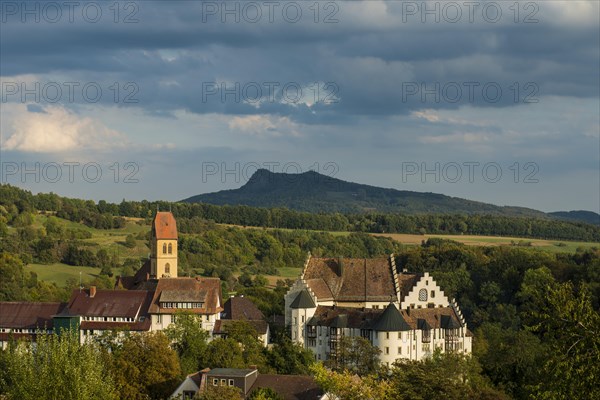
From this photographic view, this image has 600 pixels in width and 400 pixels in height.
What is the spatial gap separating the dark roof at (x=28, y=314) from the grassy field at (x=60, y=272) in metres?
48.1

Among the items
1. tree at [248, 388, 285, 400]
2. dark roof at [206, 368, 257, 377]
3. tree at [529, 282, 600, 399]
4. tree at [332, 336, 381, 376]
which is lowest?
tree at [248, 388, 285, 400]

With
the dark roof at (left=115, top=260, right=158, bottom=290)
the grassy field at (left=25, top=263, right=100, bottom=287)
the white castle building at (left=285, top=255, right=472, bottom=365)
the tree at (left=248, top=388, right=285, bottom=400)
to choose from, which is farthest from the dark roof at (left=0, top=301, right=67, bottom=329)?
the grassy field at (left=25, top=263, right=100, bottom=287)

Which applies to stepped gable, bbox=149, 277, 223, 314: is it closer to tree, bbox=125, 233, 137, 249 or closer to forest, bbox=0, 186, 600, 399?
forest, bbox=0, 186, 600, 399

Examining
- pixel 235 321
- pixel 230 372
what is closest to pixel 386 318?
pixel 235 321

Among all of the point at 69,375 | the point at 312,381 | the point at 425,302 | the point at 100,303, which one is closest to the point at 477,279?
the point at 425,302

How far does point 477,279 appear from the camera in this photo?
15312 centimetres

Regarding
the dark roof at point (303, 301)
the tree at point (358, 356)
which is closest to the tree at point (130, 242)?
the dark roof at point (303, 301)

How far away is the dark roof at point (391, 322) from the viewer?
99.9 m

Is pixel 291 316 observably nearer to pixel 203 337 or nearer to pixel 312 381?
pixel 203 337

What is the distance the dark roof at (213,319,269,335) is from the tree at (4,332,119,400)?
26.9 meters

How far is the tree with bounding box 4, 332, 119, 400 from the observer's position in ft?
243

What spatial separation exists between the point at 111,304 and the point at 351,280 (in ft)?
79.0

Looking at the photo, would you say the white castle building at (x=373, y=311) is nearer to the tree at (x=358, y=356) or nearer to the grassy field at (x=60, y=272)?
the tree at (x=358, y=356)

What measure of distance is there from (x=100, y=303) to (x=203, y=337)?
15.4 m
